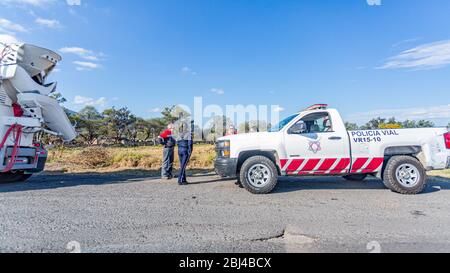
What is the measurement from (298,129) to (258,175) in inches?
57.5

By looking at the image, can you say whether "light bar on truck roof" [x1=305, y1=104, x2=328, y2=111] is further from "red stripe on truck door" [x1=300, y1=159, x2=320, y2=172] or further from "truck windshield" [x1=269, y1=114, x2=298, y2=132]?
"red stripe on truck door" [x1=300, y1=159, x2=320, y2=172]

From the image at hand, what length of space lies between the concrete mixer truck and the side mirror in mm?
7190

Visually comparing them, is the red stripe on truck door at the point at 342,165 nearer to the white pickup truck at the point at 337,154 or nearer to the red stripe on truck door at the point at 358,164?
the white pickup truck at the point at 337,154

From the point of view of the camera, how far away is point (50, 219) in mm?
3643

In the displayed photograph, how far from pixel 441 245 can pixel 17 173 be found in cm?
1008

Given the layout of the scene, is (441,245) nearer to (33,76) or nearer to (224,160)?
Result: (224,160)

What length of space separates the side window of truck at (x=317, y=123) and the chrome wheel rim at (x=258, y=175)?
4.48 feet

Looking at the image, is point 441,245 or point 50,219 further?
point 50,219

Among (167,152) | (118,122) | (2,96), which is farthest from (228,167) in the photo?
(118,122)

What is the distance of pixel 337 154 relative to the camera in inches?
210

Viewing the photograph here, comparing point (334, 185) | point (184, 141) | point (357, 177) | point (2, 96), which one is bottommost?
point (334, 185)
